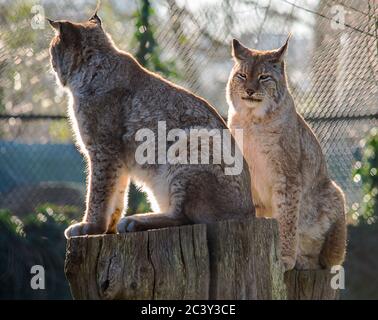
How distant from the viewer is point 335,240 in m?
7.07

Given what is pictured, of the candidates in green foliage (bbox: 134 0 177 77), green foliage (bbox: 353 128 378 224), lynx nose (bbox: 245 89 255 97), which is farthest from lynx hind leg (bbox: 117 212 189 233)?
green foliage (bbox: 353 128 378 224)

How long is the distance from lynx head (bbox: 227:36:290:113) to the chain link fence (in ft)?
3.38

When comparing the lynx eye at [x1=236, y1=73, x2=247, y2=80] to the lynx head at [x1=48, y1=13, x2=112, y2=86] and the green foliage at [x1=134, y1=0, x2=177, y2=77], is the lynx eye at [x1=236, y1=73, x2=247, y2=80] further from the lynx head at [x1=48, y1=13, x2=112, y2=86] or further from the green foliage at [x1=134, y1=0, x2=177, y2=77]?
the green foliage at [x1=134, y1=0, x2=177, y2=77]

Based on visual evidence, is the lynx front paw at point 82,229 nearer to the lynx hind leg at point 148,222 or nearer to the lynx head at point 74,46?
the lynx hind leg at point 148,222

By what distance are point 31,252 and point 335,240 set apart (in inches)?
146

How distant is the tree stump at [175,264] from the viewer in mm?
4574

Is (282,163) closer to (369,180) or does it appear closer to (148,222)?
(148,222)

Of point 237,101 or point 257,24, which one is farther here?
point 257,24
